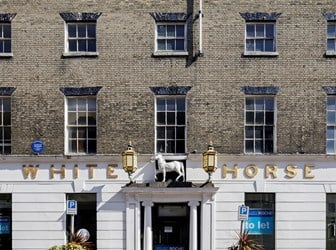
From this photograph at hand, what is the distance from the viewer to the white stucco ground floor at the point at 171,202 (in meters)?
20.6

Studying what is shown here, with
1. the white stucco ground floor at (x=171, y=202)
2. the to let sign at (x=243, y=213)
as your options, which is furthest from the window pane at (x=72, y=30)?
the to let sign at (x=243, y=213)

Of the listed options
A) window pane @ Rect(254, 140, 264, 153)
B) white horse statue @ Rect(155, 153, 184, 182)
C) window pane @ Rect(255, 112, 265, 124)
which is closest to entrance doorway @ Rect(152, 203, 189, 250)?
white horse statue @ Rect(155, 153, 184, 182)

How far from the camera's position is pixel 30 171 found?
Answer: 20969 millimetres

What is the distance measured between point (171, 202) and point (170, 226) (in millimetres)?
950

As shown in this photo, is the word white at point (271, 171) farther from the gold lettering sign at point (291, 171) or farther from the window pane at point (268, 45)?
the window pane at point (268, 45)

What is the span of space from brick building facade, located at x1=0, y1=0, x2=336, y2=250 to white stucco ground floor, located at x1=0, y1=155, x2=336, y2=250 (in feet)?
0.15

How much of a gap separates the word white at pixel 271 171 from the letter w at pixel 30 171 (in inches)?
249

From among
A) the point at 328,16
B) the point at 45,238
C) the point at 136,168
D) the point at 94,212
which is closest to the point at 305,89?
the point at 328,16

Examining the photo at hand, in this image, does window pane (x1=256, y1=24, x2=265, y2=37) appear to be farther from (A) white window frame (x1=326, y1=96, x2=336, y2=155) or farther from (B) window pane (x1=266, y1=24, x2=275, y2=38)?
(A) white window frame (x1=326, y1=96, x2=336, y2=155)

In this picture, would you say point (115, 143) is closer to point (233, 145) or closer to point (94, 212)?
point (94, 212)

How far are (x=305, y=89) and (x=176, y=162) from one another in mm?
4999

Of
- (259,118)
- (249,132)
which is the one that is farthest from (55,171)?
(259,118)

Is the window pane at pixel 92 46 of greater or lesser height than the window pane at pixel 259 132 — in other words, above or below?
above

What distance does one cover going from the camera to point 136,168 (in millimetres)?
20672
